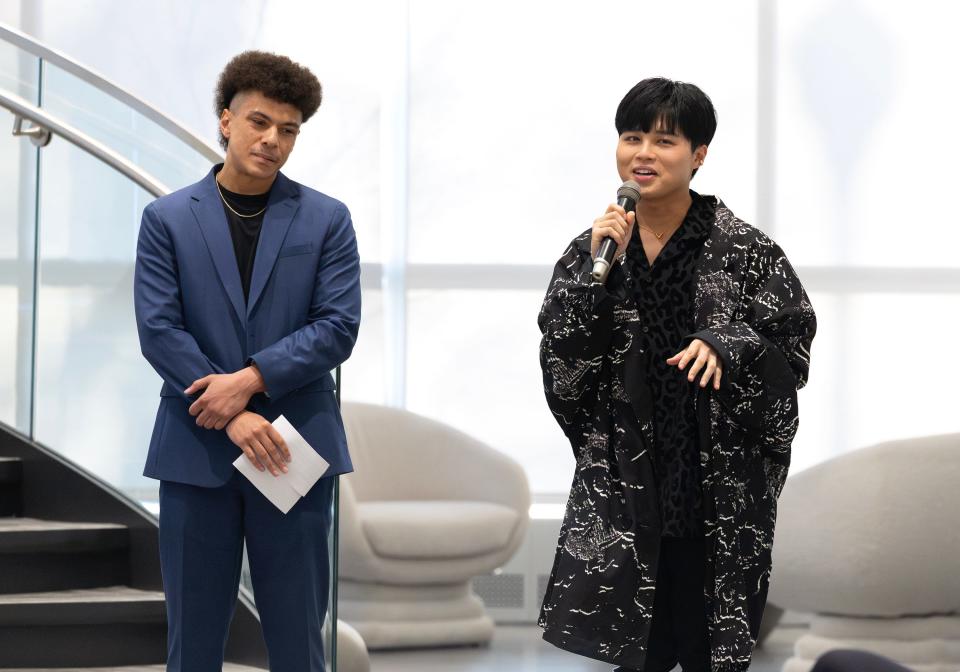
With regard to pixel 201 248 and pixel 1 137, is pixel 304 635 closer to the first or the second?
pixel 201 248

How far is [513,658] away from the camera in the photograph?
14.1ft

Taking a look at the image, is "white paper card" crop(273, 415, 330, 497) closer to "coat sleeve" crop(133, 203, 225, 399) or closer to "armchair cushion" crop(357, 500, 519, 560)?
"coat sleeve" crop(133, 203, 225, 399)

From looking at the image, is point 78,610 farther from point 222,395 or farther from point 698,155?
point 698,155

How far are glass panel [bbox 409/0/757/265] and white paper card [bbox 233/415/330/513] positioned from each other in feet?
11.0

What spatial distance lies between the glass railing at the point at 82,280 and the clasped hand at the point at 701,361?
190cm

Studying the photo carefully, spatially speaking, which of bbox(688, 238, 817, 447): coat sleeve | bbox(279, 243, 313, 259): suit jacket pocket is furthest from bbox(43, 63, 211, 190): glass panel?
bbox(688, 238, 817, 447): coat sleeve

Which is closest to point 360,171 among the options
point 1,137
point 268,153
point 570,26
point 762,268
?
point 570,26

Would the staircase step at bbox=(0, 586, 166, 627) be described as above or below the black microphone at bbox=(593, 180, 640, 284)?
below

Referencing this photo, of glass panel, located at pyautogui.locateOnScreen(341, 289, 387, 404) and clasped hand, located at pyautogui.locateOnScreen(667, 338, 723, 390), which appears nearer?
clasped hand, located at pyautogui.locateOnScreen(667, 338, 723, 390)

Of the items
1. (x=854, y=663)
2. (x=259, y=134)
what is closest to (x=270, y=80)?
(x=259, y=134)

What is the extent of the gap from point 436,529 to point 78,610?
5.33 ft

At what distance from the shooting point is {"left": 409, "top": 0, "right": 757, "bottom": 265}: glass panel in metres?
5.45

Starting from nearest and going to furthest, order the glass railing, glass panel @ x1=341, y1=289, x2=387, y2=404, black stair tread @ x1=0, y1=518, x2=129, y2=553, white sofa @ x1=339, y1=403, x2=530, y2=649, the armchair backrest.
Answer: black stair tread @ x1=0, y1=518, x2=129, y2=553 → the glass railing → white sofa @ x1=339, y1=403, x2=530, y2=649 → the armchair backrest → glass panel @ x1=341, y1=289, x2=387, y2=404

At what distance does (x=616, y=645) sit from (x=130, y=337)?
7.50 ft
